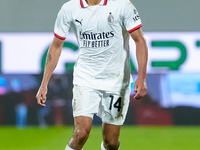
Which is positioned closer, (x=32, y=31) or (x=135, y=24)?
(x=135, y=24)

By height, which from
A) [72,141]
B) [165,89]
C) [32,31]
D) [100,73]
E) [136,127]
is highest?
[100,73]

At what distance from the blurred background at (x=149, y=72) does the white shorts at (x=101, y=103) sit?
415 cm

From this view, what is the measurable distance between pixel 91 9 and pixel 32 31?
487 cm

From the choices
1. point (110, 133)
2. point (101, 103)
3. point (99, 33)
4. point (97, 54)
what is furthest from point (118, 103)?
point (99, 33)

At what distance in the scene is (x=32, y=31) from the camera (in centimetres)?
1009

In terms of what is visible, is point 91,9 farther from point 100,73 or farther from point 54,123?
point 54,123

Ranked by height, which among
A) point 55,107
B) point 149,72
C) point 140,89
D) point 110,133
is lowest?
point 55,107

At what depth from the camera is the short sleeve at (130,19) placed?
521cm

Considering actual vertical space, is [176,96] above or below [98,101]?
below

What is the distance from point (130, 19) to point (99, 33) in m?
0.31

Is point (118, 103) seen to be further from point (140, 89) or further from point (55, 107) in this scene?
point (55, 107)

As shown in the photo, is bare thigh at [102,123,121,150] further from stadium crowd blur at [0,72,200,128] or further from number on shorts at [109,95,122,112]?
stadium crowd blur at [0,72,200,128]

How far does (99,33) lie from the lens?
5.31 metres

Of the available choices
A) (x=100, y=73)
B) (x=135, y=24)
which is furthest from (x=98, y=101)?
(x=135, y=24)
